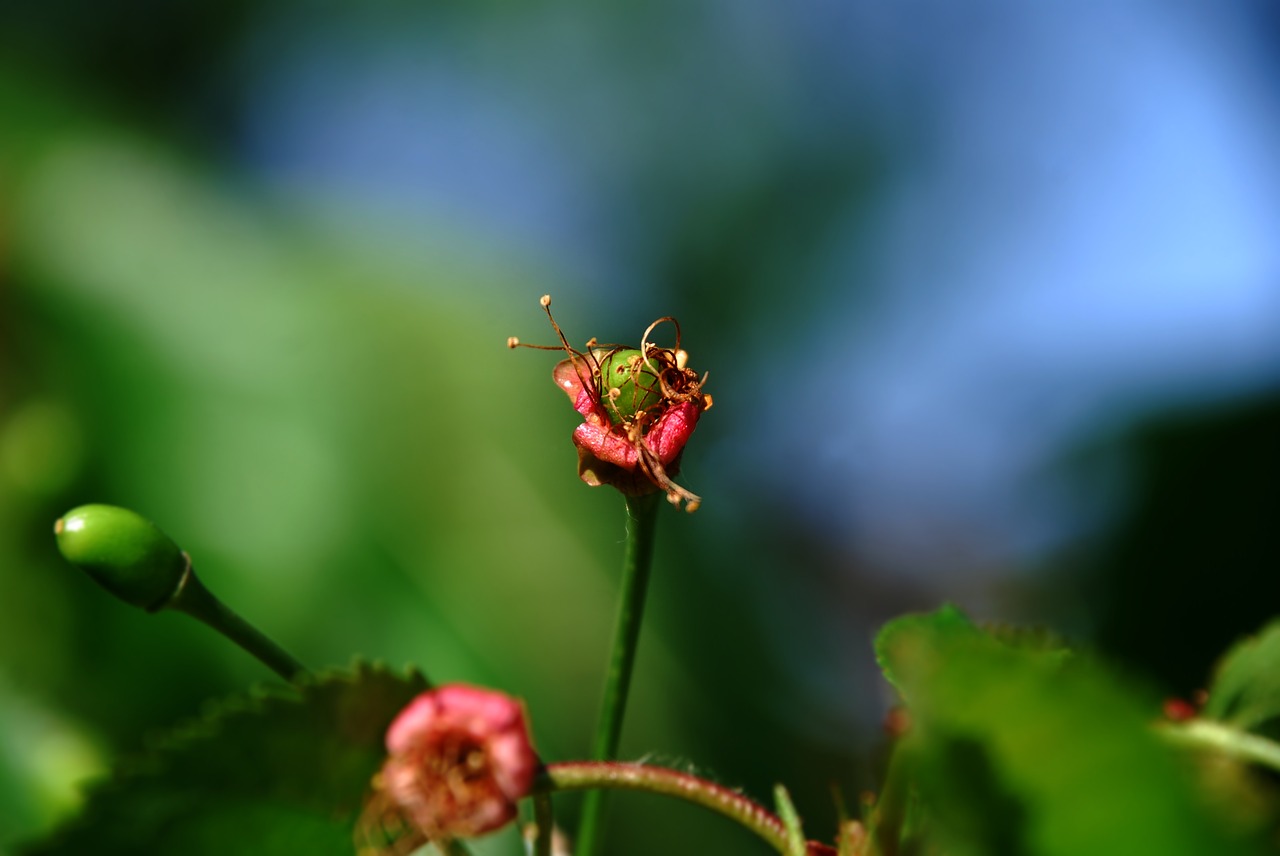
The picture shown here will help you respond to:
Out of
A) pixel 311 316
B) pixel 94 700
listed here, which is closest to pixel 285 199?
pixel 311 316

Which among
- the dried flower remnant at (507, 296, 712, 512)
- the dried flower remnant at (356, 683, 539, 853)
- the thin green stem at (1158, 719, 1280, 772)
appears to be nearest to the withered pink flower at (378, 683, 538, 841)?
A: the dried flower remnant at (356, 683, 539, 853)

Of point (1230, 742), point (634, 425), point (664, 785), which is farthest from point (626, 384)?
point (1230, 742)

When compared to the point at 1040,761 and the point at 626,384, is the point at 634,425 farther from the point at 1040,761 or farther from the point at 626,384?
the point at 1040,761

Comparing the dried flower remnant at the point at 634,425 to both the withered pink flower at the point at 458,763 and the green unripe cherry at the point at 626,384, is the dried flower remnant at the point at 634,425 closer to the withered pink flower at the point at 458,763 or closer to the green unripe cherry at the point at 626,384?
the green unripe cherry at the point at 626,384

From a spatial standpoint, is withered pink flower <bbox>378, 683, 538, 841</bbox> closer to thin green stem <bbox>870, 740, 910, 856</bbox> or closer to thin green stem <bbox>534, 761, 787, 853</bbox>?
thin green stem <bbox>534, 761, 787, 853</bbox>

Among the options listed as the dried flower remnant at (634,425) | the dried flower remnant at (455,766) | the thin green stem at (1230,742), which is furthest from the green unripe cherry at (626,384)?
the thin green stem at (1230,742)

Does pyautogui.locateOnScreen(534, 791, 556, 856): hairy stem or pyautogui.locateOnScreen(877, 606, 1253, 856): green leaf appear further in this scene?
pyautogui.locateOnScreen(534, 791, 556, 856): hairy stem
